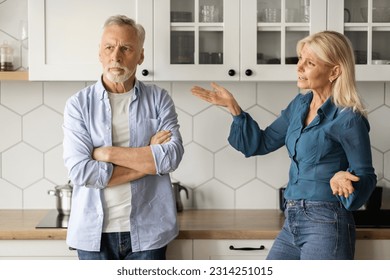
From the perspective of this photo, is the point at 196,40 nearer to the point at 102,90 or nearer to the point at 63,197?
the point at 102,90

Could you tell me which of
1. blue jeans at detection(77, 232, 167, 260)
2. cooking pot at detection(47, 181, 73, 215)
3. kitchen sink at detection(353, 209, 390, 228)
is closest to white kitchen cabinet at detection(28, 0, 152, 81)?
cooking pot at detection(47, 181, 73, 215)

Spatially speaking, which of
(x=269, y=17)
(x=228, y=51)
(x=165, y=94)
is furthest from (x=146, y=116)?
(x=269, y=17)

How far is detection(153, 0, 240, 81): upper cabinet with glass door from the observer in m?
3.45

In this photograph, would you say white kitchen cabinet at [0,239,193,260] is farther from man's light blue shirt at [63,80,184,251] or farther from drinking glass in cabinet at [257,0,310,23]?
drinking glass in cabinet at [257,0,310,23]

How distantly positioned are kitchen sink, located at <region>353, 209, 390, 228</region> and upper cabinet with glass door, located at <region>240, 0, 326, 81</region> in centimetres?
69

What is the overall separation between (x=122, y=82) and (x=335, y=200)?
944 millimetres

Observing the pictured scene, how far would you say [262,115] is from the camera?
3.87 m

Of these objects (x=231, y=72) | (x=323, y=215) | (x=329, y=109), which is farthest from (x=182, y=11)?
(x=323, y=215)

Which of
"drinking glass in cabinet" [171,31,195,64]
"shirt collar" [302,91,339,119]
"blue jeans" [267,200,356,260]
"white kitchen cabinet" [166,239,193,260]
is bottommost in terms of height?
"white kitchen cabinet" [166,239,193,260]

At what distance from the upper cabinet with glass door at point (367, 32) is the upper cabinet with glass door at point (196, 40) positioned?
45 centimetres

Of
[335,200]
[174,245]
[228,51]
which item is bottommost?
[174,245]

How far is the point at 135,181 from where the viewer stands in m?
3.09

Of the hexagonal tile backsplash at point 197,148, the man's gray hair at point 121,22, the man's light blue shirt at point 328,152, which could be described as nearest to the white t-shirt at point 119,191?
the man's gray hair at point 121,22
